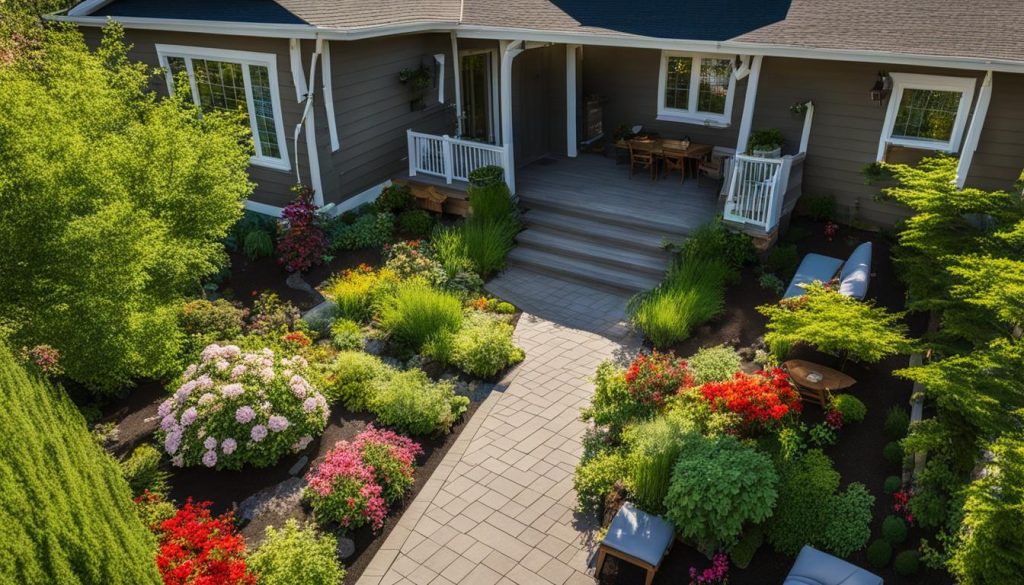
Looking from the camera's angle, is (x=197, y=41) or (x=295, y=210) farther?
(x=197, y=41)

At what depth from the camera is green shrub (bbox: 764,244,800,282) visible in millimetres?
9680

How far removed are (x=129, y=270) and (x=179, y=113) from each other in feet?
10.4

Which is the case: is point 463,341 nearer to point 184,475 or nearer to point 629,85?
point 184,475

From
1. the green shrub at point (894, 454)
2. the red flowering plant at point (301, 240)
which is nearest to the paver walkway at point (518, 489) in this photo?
the green shrub at point (894, 454)

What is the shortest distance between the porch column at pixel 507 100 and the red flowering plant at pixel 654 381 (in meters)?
5.20

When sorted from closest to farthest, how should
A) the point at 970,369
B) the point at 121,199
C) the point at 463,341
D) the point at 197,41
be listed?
1. the point at 970,369
2. the point at 121,199
3. the point at 463,341
4. the point at 197,41

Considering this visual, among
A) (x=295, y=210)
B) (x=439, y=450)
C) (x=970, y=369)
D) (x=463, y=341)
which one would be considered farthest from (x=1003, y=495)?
(x=295, y=210)

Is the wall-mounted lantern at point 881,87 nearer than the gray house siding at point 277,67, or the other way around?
the wall-mounted lantern at point 881,87

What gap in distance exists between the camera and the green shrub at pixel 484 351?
805 centimetres

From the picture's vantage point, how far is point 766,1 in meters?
11.2

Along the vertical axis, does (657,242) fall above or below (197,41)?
below

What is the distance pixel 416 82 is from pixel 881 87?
7.31 meters

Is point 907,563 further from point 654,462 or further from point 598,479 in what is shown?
point 598,479

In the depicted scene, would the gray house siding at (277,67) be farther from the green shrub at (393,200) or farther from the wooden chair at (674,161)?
the wooden chair at (674,161)
